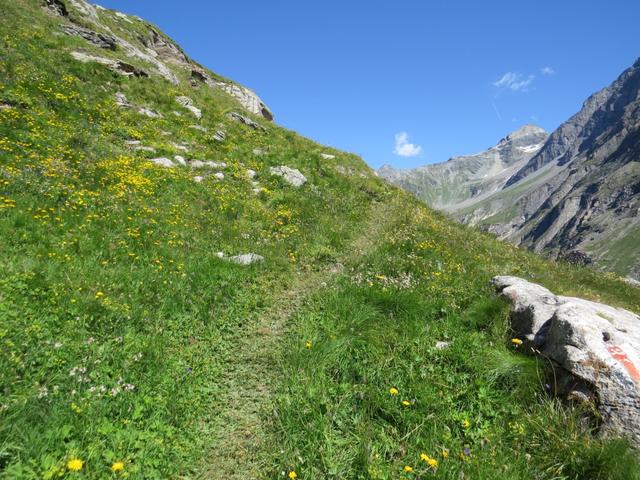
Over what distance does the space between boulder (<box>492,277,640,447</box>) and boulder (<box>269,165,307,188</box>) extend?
1308 cm

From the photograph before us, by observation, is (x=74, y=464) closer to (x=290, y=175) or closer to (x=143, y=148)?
(x=143, y=148)

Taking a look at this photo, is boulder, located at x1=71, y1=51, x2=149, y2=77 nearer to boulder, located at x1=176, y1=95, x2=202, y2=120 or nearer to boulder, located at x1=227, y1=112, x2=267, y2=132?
boulder, located at x1=176, y1=95, x2=202, y2=120

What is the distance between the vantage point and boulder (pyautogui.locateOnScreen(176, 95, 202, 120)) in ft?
73.9

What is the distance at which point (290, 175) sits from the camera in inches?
758

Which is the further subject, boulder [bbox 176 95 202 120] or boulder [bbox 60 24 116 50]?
boulder [bbox 60 24 116 50]

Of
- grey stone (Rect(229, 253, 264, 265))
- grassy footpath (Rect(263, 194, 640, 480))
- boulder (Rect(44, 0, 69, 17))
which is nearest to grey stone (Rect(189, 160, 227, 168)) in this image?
grey stone (Rect(229, 253, 264, 265))

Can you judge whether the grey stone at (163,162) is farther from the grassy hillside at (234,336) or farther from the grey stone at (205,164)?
the grey stone at (205,164)

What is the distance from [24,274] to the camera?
23.8 ft

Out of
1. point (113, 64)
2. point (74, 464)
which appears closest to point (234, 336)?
point (74, 464)

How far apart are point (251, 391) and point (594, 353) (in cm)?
579

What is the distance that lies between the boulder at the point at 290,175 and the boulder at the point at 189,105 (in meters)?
6.83

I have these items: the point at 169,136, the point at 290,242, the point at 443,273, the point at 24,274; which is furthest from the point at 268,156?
the point at 24,274

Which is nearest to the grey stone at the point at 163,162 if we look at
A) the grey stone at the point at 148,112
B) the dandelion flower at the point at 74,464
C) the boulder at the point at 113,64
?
the grey stone at the point at 148,112

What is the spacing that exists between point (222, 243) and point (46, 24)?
74.2ft
